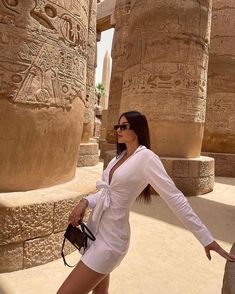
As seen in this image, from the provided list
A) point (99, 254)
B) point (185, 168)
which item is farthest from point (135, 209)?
point (99, 254)

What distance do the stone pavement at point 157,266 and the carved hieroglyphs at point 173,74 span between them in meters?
1.93

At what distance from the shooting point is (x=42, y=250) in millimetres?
2617

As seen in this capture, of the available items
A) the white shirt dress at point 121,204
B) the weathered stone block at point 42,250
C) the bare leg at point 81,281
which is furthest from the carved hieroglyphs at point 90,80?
the bare leg at point 81,281

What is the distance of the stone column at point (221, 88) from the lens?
882cm

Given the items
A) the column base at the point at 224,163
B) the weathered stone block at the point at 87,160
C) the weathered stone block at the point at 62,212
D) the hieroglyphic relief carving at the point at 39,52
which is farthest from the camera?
the column base at the point at 224,163

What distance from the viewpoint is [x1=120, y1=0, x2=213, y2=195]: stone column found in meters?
6.02

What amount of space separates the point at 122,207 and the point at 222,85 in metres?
8.25

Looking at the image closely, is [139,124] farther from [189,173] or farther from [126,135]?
[189,173]

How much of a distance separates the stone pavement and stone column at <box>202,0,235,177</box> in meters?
4.57

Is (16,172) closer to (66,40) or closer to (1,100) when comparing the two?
(1,100)

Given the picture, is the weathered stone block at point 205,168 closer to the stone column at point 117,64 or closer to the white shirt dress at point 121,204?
the white shirt dress at point 121,204

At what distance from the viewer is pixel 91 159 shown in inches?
342

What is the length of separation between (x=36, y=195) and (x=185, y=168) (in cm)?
385

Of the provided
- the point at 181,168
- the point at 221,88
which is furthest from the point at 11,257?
the point at 221,88
